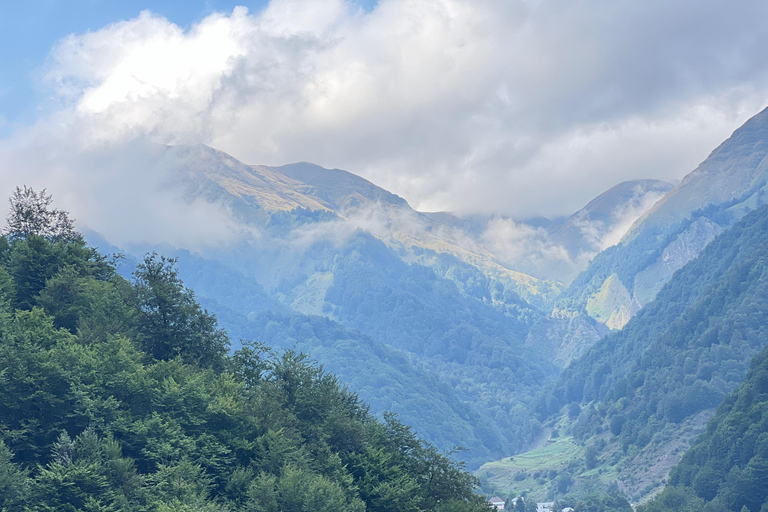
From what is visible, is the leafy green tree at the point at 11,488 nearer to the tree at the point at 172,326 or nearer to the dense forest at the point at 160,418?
the dense forest at the point at 160,418

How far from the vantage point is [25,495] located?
52.7 m

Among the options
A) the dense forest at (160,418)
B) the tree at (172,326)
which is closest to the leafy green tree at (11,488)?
the dense forest at (160,418)

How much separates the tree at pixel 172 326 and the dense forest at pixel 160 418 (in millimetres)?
176

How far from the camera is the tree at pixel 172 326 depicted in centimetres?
8881

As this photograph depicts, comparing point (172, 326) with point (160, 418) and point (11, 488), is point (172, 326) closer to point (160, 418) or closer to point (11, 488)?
point (160, 418)

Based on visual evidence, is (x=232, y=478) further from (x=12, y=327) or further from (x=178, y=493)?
(x=12, y=327)

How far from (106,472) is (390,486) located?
2907 cm

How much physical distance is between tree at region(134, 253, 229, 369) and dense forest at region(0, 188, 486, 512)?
176mm

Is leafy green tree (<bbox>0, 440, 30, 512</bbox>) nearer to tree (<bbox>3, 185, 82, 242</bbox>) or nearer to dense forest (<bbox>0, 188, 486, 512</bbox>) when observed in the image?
dense forest (<bbox>0, 188, 486, 512</bbox>)

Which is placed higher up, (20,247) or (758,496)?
(20,247)

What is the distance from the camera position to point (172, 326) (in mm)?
90250

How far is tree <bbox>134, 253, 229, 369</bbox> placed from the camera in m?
88.8

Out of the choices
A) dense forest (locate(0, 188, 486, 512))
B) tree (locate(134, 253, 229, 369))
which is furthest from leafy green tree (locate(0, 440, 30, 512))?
tree (locate(134, 253, 229, 369))

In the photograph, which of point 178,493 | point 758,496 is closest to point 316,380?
point 178,493
